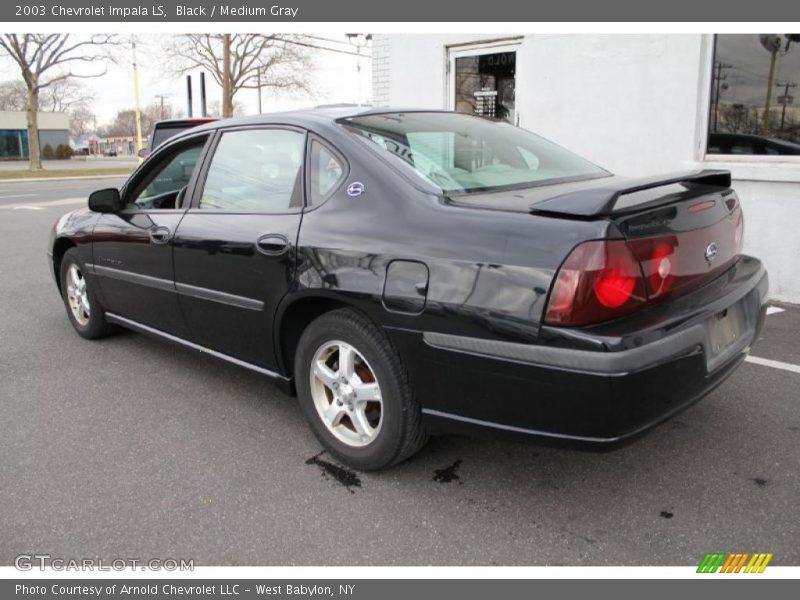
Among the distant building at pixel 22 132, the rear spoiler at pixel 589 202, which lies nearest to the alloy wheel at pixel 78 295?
the rear spoiler at pixel 589 202

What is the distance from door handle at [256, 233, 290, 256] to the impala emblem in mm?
378

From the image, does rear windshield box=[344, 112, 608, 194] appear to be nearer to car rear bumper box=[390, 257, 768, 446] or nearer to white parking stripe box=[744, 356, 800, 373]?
car rear bumper box=[390, 257, 768, 446]

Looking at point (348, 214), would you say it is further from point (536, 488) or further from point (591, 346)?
point (536, 488)

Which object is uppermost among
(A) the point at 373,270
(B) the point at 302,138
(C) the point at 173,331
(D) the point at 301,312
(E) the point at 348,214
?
(B) the point at 302,138

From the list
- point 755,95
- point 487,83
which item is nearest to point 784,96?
point 755,95

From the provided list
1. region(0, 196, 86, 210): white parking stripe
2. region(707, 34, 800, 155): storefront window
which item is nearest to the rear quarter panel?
region(707, 34, 800, 155): storefront window

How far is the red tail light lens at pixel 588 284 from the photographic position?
2.29m

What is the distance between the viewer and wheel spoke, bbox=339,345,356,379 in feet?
9.64

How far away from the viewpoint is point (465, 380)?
2523 millimetres

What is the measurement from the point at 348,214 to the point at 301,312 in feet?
1.75

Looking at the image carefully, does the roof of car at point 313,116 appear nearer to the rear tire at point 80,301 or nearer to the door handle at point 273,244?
the door handle at point 273,244

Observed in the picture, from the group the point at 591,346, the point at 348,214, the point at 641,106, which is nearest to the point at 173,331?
the point at 348,214

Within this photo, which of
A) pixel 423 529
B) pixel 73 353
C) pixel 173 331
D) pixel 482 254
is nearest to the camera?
pixel 482 254

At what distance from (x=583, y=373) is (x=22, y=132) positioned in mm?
65672
